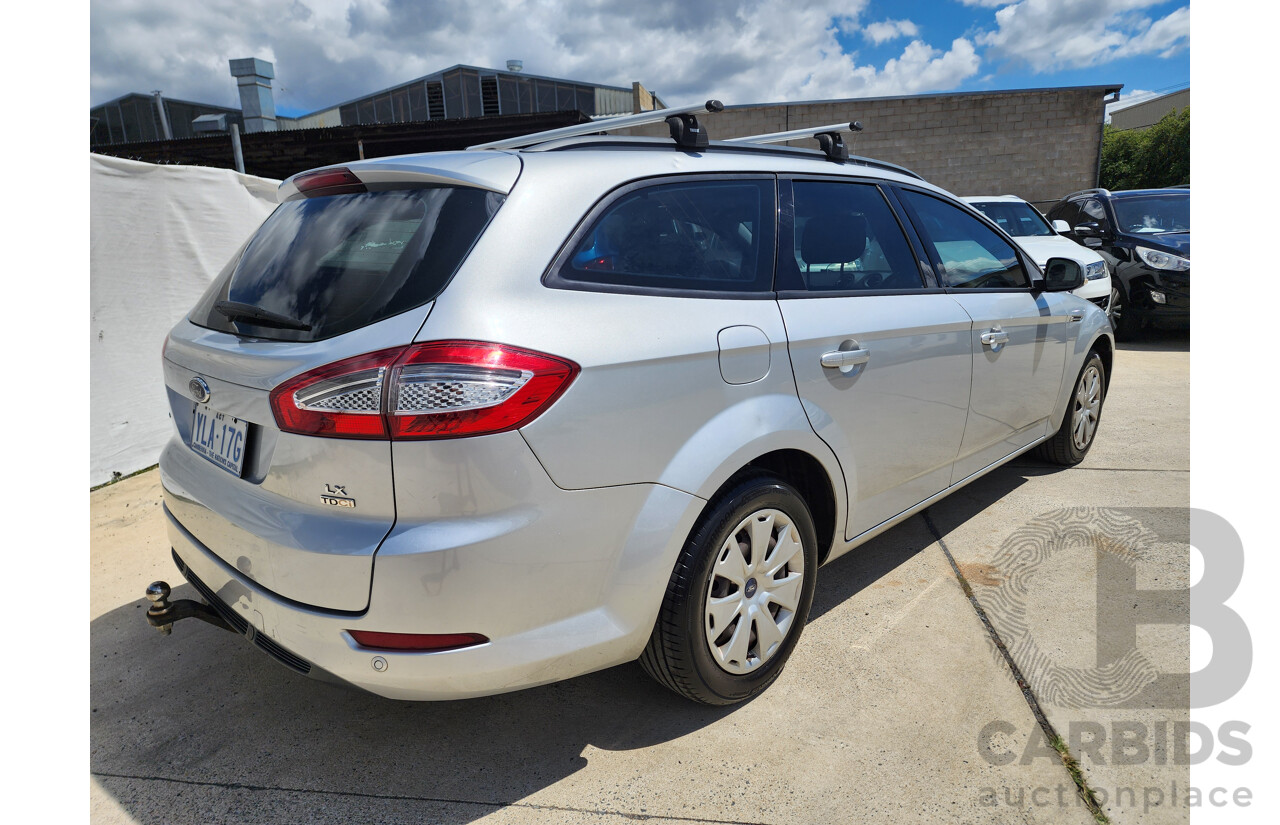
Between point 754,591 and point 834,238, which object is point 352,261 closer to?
point 754,591

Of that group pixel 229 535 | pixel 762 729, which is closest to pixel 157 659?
pixel 229 535

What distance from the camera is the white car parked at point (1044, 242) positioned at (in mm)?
8016

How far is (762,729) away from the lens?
2367mm

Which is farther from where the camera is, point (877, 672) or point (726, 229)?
point (877, 672)

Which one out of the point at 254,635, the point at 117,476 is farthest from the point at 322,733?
the point at 117,476

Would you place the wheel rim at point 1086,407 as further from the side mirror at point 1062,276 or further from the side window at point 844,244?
the side window at point 844,244

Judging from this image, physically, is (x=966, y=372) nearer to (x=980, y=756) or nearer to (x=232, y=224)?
(x=980, y=756)

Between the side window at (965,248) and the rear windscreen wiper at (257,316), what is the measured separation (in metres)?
2.48

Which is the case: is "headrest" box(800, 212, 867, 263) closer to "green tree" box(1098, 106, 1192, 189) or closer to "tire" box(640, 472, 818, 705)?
"tire" box(640, 472, 818, 705)

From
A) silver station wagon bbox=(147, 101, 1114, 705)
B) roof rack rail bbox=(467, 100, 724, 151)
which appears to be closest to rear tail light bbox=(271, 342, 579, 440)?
silver station wagon bbox=(147, 101, 1114, 705)

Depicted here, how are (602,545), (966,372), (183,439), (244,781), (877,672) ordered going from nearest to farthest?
(602,545) → (244,781) → (183,439) → (877,672) → (966,372)

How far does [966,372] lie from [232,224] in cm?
505

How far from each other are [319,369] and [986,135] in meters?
20.9

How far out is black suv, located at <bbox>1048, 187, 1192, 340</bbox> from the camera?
27.7 feet
